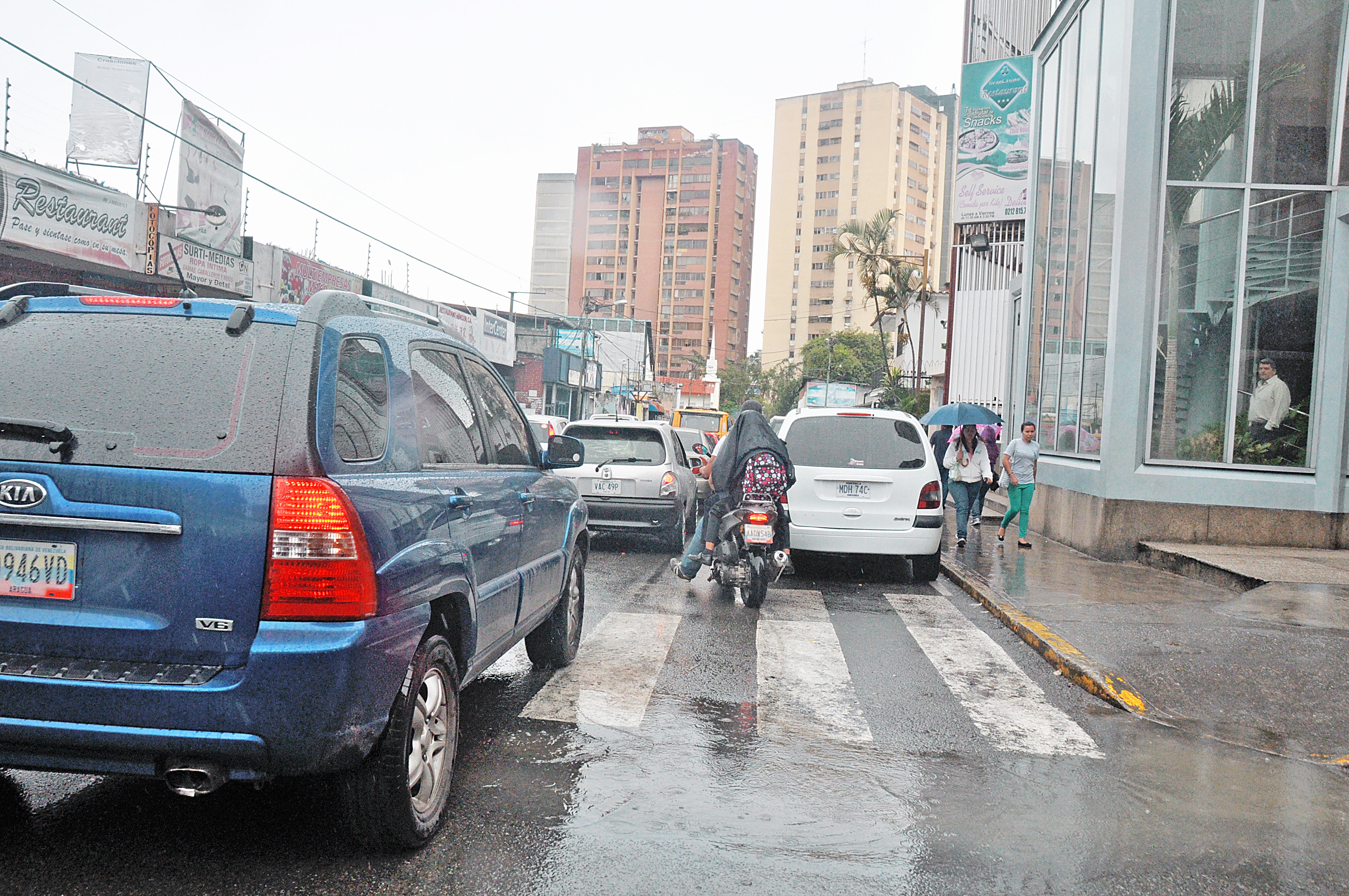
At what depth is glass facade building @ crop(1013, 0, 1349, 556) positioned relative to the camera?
12.0m

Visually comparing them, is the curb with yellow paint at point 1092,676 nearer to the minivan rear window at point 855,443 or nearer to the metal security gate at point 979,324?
the minivan rear window at point 855,443

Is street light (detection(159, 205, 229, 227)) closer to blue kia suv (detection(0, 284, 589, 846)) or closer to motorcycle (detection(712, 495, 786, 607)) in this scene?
motorcycle (detection(712, 495, 786, 607))

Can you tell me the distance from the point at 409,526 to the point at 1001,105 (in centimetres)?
2054

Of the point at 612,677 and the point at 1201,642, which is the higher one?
the point at 1201,642

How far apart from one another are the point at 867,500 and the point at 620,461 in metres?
3.32

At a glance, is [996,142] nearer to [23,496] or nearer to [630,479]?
[630,479]

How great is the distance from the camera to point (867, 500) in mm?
10047

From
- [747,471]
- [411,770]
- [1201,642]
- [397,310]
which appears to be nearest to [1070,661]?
[1201,642]

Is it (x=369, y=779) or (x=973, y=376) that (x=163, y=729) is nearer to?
(x=369, y=779)

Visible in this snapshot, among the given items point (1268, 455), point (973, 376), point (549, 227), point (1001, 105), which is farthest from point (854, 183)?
point (1268, 455)

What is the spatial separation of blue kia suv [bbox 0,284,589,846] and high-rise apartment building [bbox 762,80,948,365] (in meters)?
132

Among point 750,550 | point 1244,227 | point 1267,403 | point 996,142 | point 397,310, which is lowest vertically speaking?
point 750,550

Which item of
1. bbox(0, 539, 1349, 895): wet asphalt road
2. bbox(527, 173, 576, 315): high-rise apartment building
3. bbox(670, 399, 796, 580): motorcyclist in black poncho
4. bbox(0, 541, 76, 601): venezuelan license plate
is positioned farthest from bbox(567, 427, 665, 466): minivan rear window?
bbox(527, 173, 576, 315): high-rise apartment building

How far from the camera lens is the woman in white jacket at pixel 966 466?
14.0 m
